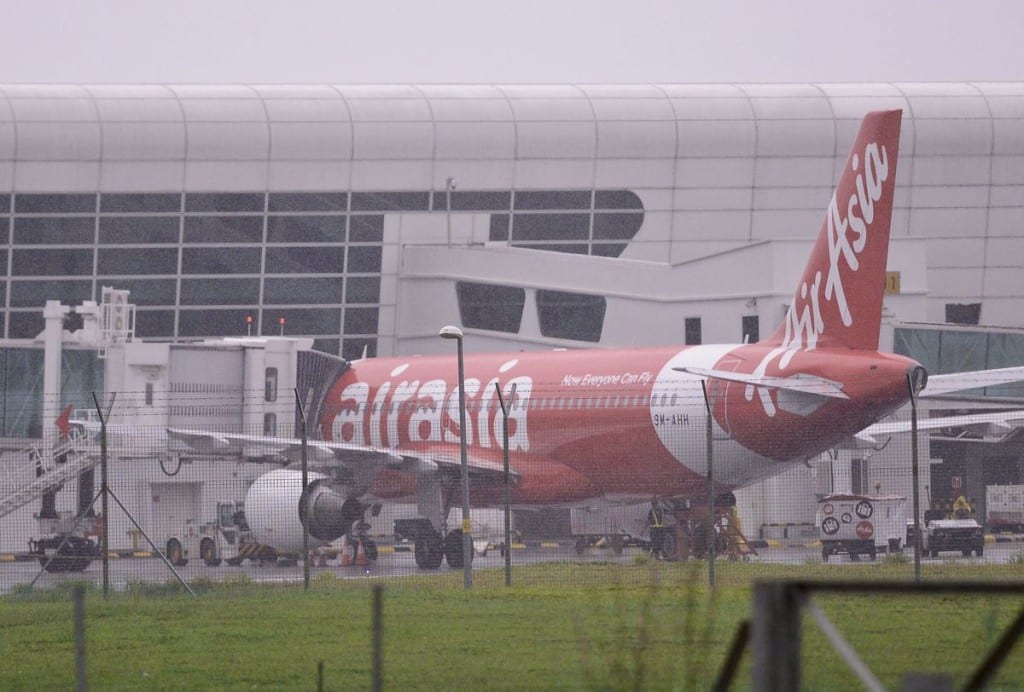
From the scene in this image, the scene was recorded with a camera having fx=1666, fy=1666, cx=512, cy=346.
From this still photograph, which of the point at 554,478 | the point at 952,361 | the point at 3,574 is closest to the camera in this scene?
the point at 3,574

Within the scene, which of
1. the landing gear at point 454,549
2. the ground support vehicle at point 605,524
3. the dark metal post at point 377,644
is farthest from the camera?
the ground support vehicle at point 605,524

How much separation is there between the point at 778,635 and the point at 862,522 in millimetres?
23166

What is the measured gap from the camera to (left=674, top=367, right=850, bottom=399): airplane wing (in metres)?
25.0

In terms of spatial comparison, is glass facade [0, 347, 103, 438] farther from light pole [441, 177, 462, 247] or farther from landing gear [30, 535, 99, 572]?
light pole [441, 177, 462, 247]

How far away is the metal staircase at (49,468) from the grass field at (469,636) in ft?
34.5

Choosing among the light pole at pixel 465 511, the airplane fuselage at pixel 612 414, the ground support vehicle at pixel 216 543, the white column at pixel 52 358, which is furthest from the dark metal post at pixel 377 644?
the white column at pixel 52 358

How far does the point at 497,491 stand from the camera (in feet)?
98.1

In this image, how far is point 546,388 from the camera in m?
30.5

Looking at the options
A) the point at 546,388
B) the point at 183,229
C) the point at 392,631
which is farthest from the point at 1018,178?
the point at 392,631

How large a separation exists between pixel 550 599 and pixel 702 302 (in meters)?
28.9

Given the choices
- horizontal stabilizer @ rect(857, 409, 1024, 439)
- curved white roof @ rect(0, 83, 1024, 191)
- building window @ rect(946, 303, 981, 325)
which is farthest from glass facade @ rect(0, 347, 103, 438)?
building window @ rect(946, 303, 981, 325)

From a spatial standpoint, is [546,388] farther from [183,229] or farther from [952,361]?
[183,229]

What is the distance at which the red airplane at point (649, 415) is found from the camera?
25625mm

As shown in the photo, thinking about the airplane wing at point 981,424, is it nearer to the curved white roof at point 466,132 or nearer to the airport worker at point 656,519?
the airport worker at point 656,519
